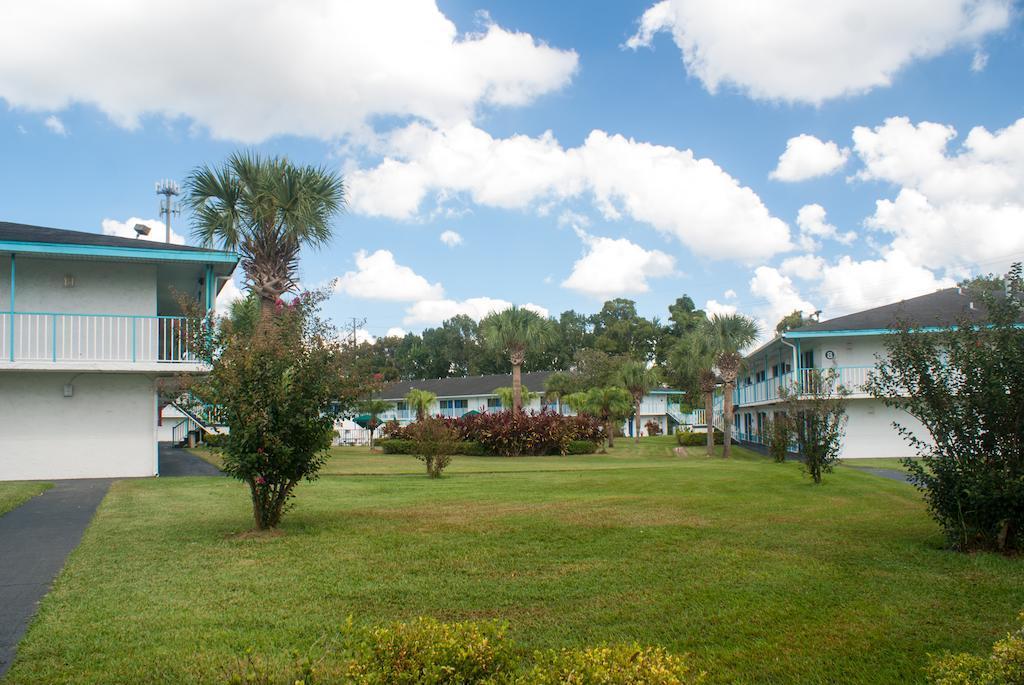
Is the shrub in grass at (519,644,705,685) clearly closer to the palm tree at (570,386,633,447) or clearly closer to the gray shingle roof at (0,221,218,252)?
the gray shingle roof at (0,221,218,252)

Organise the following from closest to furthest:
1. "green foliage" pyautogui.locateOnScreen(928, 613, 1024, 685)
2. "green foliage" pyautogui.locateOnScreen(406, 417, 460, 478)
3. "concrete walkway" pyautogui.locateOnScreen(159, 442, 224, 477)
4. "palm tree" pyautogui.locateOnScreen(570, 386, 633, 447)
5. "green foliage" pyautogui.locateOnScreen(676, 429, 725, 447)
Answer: "green foliage" pyautogui.locateOnScreen(928, 613, 1024, 685)
"green foliage" pyautogui.locateOnScreen(406, 417, 460, 478)
"concrete walkway" pyautogui.locateOnScreen(159, 442, 224, 477)
"palm tree" pyautogui.locateOnScreen(570, 386, 633, 447)
"green foliage" pyautogui.locateOnScreen(676, 429, 725, 447)

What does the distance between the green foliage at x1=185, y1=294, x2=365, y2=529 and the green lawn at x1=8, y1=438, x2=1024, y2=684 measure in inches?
34.3

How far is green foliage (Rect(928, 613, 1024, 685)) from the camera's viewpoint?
10.5 feet

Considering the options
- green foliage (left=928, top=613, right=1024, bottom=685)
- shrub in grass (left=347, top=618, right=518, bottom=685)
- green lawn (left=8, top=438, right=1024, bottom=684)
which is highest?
shrub in grass (left=347, top=618, right=518, bottom=685)

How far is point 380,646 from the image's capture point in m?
3.38

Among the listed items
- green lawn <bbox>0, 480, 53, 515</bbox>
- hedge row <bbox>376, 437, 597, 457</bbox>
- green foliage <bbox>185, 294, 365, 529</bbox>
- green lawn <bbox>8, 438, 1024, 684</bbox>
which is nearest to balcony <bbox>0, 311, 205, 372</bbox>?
green lawn <bbox>0, 480, 53, 515</bbox>

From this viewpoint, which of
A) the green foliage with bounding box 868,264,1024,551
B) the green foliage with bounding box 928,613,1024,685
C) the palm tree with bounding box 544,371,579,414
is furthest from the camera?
the palm tree with bounding box 544,371,579,414

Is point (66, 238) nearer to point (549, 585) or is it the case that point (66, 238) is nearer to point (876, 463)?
point (549, 585)

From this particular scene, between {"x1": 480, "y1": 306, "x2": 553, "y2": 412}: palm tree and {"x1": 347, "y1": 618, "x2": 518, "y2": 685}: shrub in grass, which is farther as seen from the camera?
{"x1": 480, "y1": 306, "x2": 553, "y2": 412}: palm tree

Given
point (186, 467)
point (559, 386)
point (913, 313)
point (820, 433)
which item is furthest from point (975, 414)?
point (559, 386)

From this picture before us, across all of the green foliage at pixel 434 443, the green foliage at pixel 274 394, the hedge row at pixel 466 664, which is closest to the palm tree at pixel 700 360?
the green foliage at pixel 434 443

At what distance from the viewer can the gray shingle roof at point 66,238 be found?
1652 centimetres

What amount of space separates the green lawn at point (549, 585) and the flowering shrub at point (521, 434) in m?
20.5

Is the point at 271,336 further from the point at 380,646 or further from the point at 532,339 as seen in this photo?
the point at 532,339
